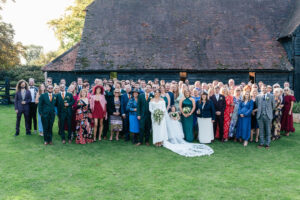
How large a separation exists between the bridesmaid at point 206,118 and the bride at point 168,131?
651mm

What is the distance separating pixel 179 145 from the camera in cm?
933

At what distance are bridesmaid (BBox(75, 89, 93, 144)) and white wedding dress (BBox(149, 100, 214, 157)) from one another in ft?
7.92

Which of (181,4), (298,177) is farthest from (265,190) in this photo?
(181,4)

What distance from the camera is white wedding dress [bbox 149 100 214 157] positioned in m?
8.65

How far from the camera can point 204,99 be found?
984 centimetres

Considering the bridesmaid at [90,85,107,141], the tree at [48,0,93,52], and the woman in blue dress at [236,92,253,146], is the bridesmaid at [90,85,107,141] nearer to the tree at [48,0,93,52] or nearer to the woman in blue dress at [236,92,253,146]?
the woman in blue dress at [236,92,253,146]

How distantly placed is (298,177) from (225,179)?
1.89 metres

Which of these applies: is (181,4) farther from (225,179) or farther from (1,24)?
(1,24)

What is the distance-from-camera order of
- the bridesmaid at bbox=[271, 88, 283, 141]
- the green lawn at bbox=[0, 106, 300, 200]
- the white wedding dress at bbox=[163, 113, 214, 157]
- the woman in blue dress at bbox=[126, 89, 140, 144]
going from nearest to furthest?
the green lawn at bbox=[0, 106, 300, 200], the white wedding dress at bbox=[163, 113, 214, 157], the woman in blue dress at bbox=[126, 89, 140, 144], the bridesmaid at bbox=[271, 88, 283, 141]

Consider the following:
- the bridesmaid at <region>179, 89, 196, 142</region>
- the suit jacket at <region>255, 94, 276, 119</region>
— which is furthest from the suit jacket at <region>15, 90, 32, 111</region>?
the suit jacket at <region>255, 94, 276, 119</region>

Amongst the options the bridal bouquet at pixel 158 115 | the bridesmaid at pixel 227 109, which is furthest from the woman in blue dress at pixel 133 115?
the bridesmaid at pixel 227 109

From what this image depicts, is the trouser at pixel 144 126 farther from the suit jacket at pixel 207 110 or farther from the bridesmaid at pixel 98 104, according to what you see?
the suit jacket at pixel 207 110

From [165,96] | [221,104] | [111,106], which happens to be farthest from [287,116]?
[111,106]

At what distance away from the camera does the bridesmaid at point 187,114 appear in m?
9.91
